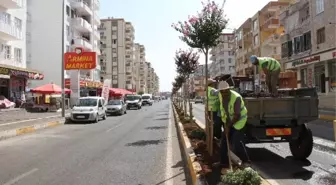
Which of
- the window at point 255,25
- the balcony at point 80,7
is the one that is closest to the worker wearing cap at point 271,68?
the balcony at point 80,7

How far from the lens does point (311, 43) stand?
35.9 meters

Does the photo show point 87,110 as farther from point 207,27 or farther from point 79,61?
point 207,27

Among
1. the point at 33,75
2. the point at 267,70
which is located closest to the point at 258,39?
the point at 33,75

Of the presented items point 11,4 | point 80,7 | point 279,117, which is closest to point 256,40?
point 80,7

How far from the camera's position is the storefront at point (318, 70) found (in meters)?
32.3

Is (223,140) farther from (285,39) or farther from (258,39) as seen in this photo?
(258,39)

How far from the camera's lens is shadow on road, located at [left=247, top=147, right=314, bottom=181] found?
7.20 meters

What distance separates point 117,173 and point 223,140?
7.32ft

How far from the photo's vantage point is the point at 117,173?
768 centimetres

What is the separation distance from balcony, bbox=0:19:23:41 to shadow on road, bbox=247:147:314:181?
27.6 m

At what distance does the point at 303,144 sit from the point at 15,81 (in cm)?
3135

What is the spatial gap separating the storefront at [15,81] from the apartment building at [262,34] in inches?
1138

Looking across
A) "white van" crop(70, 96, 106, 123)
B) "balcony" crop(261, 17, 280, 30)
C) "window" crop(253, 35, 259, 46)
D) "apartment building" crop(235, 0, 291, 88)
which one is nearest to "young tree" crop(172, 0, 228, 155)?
"white van" crop(70, 96, 106, 123)

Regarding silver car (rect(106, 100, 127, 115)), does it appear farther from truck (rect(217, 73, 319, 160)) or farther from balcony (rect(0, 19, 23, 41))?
truck (rect(217, 73, 319, 160))
